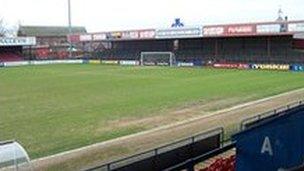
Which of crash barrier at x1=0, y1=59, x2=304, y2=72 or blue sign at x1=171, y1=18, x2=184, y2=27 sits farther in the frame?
blue sign at x1=171, y1=18, x2=184, y2=27

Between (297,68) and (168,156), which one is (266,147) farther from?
(297,68)

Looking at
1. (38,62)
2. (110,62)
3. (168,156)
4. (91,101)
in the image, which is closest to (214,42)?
(110,62)

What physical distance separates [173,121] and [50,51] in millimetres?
70516

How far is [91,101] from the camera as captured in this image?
31.3 meters

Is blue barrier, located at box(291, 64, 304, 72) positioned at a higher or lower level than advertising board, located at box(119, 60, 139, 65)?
lower

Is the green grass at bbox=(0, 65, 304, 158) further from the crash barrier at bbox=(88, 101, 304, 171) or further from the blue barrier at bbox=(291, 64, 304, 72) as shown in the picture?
the blue barrier at bbox=(291, 64, 304, 72)

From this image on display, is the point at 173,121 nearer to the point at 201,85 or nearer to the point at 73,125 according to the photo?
the point at 73,125

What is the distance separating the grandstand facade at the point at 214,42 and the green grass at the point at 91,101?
60.5 feet

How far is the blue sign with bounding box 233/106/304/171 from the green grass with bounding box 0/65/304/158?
913 centimetres

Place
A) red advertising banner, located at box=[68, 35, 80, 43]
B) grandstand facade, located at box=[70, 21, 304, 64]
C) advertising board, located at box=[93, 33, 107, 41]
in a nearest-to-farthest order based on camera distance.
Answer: grandstand facade, located at box=[70, 21, 304, 64]
advertising board, located at box=[93, 33, 107, 41]
red advertising banner, located at box=[68, 35, 80, 43]

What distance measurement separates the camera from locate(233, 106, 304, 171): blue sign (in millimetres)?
9227

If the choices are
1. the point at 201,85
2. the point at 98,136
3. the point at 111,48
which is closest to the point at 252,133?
the point at 98,136

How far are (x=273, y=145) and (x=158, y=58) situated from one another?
64.7 m

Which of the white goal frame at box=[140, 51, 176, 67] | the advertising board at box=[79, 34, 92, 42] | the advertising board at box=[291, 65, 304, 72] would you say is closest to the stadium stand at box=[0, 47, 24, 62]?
the advertising board at box=[79, 34, 92, 42]
